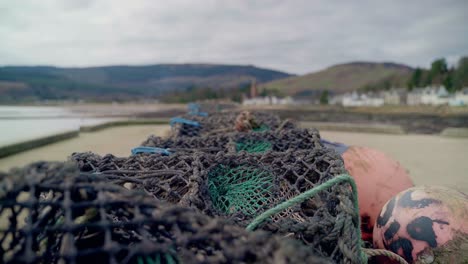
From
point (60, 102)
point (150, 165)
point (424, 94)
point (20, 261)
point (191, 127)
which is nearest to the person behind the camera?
point (20, 261)

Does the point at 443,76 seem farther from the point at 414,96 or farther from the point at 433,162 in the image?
the point at 433,162

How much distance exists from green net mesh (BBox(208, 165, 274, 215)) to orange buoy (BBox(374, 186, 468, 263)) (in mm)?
819

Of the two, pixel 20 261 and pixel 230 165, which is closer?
pixel 20 261

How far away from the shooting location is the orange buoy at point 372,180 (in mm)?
2580

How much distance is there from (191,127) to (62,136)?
8442 millimetres

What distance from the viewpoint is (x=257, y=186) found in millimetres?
1909

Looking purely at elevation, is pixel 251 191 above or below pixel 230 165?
below

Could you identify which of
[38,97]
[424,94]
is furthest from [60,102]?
[424,94]

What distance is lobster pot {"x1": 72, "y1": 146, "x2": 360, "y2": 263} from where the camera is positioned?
4.20 feet

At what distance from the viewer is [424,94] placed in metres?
62.9

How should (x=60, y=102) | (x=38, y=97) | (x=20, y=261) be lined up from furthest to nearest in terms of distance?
(x=60, y=102) < (x=38, y=97) < (x=20, y=261)

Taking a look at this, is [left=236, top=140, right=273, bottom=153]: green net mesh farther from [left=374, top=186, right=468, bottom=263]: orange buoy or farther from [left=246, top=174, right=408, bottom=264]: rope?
[left=246, top=174, right=408, bottom=264]: rope

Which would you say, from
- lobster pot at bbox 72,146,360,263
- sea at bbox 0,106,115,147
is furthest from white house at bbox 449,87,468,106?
lobster pot at bbox 72,146,360,263

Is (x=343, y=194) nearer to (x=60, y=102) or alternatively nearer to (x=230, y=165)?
(x=230, y=165)
